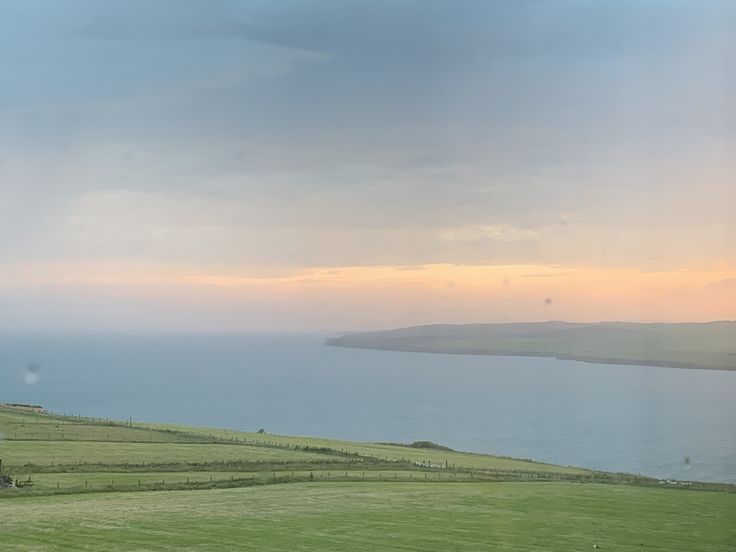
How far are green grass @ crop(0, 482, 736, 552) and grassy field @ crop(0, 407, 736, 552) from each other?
0.18ft

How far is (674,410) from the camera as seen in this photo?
121 m

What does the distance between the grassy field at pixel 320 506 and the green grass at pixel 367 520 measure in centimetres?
6

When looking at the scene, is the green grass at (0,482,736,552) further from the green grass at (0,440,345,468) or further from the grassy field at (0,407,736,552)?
the green grass at (0,440,345,468)

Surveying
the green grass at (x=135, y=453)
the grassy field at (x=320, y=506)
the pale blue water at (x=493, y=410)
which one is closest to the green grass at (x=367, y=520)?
the grassy field at (x=320, y=506)

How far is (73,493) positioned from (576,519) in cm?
1851

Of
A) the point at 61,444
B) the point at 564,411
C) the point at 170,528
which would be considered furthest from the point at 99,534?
the point at 564,411

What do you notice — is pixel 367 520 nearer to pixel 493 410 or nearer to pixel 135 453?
pixel 135 453

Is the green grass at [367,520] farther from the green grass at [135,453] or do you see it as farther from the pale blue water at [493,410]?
the pale blue water at [493,410]

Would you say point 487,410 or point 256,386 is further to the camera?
point 256,386

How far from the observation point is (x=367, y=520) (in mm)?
23312

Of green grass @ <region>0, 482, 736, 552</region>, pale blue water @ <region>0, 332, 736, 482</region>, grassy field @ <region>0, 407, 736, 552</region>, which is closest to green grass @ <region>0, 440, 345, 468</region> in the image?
grassy field @ <region>0, 407, 736, 552</region>

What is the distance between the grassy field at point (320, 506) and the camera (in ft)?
66.8

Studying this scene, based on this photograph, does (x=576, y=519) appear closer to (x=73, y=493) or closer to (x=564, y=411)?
(x=73, y=493)

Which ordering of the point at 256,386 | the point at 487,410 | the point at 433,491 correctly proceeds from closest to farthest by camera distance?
the point at 433,491 < the point at 487,410 < the point at 256,386
